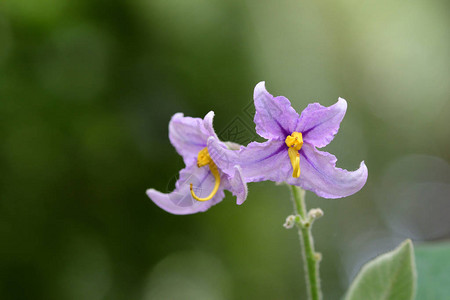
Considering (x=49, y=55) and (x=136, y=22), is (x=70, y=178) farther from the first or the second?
(x=136, y=22)

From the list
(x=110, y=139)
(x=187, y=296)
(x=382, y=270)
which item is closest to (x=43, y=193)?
(x=110, y=139)

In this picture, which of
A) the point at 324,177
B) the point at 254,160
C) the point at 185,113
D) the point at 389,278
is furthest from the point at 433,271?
the point at 185,113

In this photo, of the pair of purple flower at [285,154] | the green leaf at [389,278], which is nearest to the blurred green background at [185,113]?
the pair of purple flower at [285,154]

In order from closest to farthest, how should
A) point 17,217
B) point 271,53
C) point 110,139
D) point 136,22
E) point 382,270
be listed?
point 382,270
point 17,217
point 110,139
point 136,22
point 271,53

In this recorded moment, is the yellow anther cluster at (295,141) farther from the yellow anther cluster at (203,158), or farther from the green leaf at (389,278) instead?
the green leaf at (389,278)

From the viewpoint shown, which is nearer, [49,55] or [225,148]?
[225,148]

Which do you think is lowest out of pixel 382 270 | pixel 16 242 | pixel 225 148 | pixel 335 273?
pixel 335 273

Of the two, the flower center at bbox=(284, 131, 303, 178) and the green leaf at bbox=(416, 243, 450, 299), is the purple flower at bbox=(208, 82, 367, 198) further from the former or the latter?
the green leaf at bbox=(416, 243, 450, 299)
